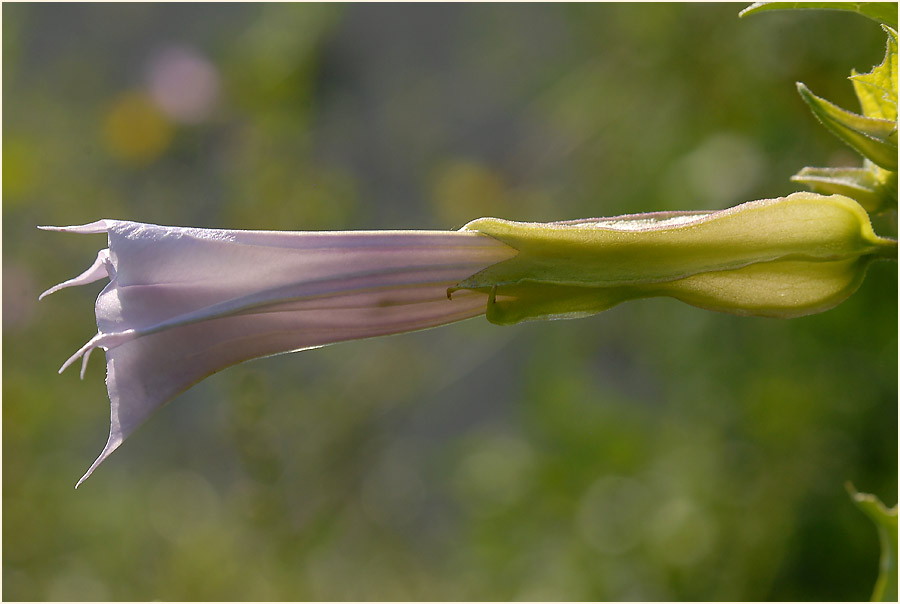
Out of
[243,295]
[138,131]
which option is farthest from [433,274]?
[138,131]

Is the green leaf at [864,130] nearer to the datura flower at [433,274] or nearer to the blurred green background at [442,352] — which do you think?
the datura flower at [433,274]

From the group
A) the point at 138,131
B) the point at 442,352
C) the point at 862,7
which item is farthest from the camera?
the point at 442,352

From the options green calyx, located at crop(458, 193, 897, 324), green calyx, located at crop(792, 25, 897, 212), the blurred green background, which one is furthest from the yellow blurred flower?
green calyx, located at crop(792, 25, 897, 212)

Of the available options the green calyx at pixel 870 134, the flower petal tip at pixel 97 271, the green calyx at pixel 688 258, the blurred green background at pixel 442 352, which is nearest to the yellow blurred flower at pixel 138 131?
the blurred green background at pixel 442 352

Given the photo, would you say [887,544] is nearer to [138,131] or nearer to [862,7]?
[862,7]

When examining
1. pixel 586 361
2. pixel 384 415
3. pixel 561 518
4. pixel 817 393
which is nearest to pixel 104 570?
pixel 384 415

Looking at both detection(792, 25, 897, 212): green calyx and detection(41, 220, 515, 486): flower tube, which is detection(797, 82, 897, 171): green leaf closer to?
detection(792, 25, 897, 212): green calyx

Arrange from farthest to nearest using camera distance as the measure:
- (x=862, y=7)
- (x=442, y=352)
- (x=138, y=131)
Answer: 1. (x=442, y=352)
2. (x=138, y=131)
3. (x=862, y=7)

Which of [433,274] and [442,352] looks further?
[442,352]
